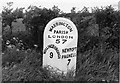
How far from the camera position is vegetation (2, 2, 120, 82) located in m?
4.66

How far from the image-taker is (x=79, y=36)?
4836mm

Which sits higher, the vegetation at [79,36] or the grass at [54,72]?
the vegetation at [79,36]

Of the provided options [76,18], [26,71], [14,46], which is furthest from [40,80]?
[76,18]

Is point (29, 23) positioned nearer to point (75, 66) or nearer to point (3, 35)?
point (3, 35)

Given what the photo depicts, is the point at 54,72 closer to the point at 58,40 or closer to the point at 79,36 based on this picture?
the point at 58,40

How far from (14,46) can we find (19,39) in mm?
175

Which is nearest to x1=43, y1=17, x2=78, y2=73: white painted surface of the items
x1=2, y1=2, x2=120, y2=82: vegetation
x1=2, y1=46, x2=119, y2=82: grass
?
x1=2, y1=46, x2=119, y2=82: grass

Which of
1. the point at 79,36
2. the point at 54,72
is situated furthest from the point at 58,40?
the point at 79,36

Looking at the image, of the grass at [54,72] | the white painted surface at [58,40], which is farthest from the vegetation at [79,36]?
the white painted surface at [58,40]

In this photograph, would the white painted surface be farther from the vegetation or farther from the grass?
the vegetation

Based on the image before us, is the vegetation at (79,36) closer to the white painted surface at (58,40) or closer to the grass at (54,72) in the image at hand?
the grass at (54,72)

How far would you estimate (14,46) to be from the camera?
4852 mm

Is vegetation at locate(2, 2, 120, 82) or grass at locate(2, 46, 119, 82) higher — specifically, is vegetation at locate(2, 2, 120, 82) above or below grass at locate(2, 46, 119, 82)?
above

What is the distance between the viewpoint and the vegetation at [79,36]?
4.66m
